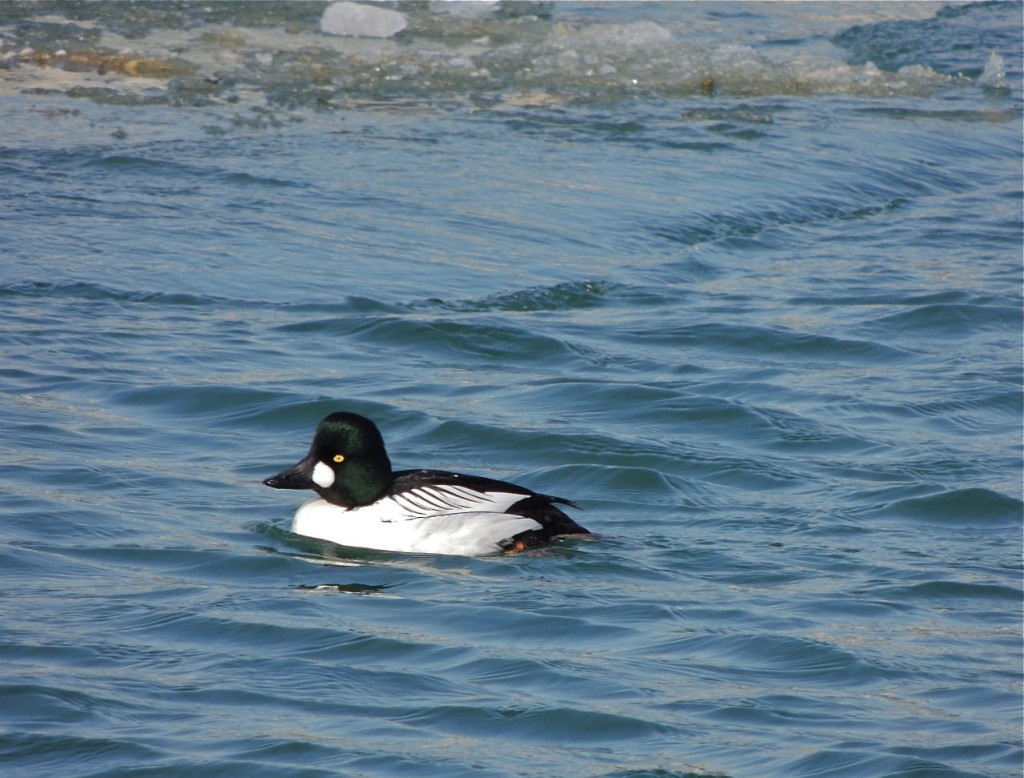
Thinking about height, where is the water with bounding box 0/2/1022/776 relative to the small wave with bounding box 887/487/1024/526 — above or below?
above

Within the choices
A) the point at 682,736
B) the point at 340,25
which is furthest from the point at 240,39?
the point at 682,736

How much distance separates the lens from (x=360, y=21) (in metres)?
16.7

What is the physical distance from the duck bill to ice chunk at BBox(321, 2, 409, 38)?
34.0 feet

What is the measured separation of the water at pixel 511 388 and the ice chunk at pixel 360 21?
28cm

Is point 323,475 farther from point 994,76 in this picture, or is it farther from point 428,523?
point 994,76

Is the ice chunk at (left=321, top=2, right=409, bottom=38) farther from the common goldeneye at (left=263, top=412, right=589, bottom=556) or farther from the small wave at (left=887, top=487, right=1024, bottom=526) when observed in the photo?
the small wave at (left=887, top=487, right=1024, bottom=526)

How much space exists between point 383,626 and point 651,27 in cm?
1335

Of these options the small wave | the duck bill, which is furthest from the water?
the duck bill

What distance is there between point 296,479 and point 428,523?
648 mm

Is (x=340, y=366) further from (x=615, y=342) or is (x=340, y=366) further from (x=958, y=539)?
(x=958, y=539)

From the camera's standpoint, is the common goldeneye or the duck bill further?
the duck bill

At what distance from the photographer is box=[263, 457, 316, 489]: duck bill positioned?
6906 millimetres

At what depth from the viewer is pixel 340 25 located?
54.2ft

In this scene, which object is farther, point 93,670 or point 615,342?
point 615,342
